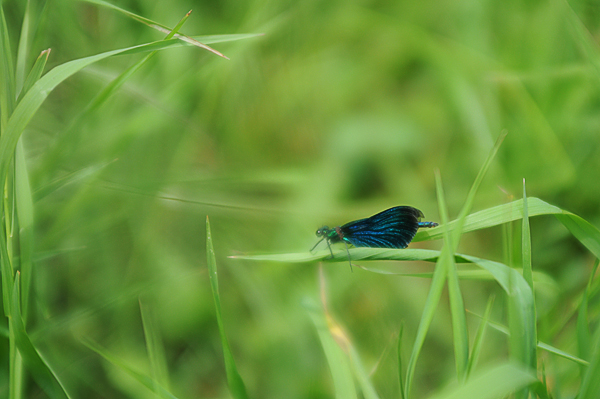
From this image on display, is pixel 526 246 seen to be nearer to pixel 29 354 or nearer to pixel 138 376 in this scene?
pixel 138 376

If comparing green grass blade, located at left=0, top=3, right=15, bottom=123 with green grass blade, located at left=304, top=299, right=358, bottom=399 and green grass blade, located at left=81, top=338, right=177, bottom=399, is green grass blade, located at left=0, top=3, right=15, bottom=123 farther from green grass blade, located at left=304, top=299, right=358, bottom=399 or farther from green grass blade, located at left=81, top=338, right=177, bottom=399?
green grass blade, located at left=304, top=299, right=358, bottom=399

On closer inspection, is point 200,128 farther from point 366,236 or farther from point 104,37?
point 366,236

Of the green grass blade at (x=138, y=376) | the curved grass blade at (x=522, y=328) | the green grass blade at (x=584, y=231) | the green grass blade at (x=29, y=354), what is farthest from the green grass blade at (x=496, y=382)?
the green grass blade at (x=29, y=354)

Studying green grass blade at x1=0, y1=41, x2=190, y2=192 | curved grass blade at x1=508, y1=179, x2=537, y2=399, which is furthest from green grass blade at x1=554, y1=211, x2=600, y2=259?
green grass blade at x1=0, y1=41, x2=190, y2=192

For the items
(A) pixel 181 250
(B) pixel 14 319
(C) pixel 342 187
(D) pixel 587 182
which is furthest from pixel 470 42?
(B) pixel 14 319

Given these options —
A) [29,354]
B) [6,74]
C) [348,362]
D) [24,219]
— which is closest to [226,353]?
[348,362]

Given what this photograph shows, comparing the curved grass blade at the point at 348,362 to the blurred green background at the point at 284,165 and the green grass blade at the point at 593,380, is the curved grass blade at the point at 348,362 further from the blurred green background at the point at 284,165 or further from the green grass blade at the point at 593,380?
the green grass blade at the point at 593,380
